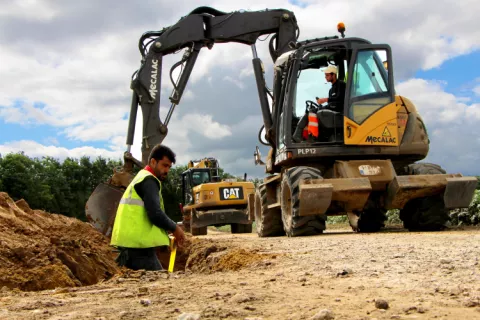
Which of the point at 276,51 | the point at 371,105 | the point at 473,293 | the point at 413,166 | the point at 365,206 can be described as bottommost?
the point at 473,293

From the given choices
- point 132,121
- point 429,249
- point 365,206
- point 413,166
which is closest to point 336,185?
point 365,206

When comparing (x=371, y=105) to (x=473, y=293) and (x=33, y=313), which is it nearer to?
(x=473, y=293)

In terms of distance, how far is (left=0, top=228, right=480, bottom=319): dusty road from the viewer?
12.7 feet

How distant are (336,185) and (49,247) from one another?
492 cm

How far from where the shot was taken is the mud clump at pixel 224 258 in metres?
7.47

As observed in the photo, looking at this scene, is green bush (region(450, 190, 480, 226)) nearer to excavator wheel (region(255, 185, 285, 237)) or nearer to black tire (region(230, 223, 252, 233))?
excavator wheel (region(255, 185, 285, 237))

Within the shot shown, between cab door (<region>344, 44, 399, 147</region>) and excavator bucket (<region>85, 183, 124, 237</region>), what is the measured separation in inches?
203

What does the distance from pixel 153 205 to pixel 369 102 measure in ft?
21.7

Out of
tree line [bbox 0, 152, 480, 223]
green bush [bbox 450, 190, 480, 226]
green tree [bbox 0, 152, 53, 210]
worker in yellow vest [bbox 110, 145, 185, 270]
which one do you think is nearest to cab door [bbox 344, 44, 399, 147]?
worker in yellow vest [bbox 110, 145, 185, 270]

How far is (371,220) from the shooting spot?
13234 millimetres

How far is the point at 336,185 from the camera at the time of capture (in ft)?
35.4

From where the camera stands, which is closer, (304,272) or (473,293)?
(473,293)

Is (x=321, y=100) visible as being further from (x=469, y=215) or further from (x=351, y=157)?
(x=469, y=215)

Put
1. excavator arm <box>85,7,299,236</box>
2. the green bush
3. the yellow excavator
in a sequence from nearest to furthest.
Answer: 1. excavator arm <box>85,7,299,236</box>
2. the green bush
3. the yellow excavator
